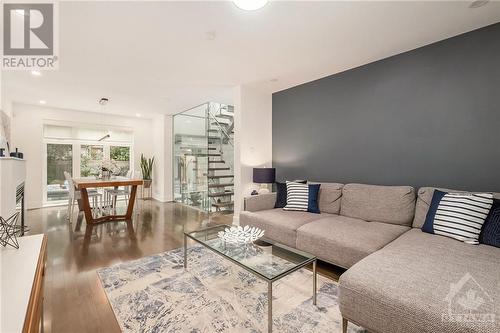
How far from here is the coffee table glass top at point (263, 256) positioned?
1643 mm

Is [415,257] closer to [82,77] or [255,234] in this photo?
[255,234]

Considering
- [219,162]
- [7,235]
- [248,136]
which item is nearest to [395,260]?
[7,235]

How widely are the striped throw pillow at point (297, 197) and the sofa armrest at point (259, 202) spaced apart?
252 millimetres

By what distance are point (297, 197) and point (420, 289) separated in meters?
1.98

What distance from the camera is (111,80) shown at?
12.1 ft

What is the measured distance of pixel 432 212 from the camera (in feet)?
7.12

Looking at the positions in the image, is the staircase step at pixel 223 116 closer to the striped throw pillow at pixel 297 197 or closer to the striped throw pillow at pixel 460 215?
the striped throw pillow at pixel 297 197

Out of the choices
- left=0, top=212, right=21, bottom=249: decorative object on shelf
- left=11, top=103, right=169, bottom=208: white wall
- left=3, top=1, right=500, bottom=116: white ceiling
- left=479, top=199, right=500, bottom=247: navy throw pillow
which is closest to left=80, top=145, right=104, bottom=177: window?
left=11, top=103, right=169, bottom=208: white wall

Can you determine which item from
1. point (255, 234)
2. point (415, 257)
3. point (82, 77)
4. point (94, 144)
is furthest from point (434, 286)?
point (94, 144)

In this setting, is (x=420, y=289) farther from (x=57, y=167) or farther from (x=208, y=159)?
(x=57, y=167)

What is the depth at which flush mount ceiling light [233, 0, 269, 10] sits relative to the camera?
1.79 m

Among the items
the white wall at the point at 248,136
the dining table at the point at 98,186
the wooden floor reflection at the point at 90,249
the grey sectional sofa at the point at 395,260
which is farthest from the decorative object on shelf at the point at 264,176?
the dining table at the point at 98,186

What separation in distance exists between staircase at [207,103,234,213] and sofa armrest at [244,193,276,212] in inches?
75.6

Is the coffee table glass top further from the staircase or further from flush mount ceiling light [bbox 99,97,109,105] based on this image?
flush mount ceiling light [bbox 99,97,109,105]
